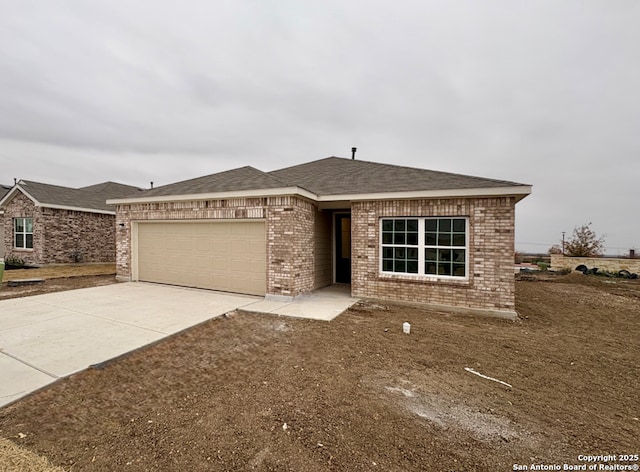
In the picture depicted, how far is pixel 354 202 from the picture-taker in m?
7.79

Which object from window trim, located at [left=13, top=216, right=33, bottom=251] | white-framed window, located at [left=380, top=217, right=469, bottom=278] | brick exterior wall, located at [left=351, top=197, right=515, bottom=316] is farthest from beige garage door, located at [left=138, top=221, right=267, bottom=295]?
window trim, located at [left=13, top=216, right=33, bottom=251]

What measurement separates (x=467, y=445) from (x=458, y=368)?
1.69 metres

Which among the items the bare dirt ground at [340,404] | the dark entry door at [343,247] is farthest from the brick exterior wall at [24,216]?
the dark entry door at [343,247]

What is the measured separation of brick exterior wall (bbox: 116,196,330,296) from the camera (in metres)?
7.25

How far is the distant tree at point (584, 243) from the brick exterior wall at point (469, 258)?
1729cm

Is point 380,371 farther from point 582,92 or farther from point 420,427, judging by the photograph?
point 582,92

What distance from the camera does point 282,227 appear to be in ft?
23.9

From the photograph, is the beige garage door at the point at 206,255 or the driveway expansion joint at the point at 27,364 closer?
the driveway expansion joint at the point at 27,364

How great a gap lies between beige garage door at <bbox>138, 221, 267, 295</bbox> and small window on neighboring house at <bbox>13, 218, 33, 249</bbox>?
10.1 m

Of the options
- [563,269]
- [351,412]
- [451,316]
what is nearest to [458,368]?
[351,412]

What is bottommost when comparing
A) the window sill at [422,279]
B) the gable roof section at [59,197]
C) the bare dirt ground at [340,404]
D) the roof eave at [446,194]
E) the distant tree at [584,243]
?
the bare dirt ground at [340,404]

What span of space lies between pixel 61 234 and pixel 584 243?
32.2m

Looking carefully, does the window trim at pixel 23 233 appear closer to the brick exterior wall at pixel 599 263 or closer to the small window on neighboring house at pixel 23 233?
the small window on neighboring house at pixel 23 233

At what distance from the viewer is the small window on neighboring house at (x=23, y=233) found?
14.6 meters
